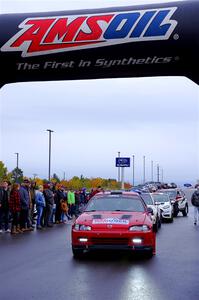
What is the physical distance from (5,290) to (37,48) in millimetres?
3867

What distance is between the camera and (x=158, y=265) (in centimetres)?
1116

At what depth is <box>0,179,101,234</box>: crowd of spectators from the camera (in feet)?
58.0

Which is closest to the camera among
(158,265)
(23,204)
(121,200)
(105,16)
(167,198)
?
(105,16)

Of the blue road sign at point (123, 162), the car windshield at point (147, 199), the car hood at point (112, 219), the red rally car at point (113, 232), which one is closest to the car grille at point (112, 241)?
the red rally car at point (113, 232)

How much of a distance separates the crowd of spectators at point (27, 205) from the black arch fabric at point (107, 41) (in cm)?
826

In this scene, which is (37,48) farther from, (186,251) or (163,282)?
(186,251)

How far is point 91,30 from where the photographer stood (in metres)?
7.33

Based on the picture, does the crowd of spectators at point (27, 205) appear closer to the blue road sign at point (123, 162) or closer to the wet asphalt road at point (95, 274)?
the wet asphalt road at point (95, 274)

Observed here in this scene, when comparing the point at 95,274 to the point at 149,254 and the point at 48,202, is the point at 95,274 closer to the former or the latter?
the point at 149,254

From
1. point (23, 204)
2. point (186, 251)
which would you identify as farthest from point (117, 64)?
point (23, 204)

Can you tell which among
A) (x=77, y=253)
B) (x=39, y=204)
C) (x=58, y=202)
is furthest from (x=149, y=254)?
(x=58, y=202)

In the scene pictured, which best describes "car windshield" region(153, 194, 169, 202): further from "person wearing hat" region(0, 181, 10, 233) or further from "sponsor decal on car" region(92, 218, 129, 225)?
"sponsor decal on car" region(92, 218, 129, 225)

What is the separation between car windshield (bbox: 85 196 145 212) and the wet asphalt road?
3.64 ft

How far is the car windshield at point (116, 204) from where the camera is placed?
12.9 m
